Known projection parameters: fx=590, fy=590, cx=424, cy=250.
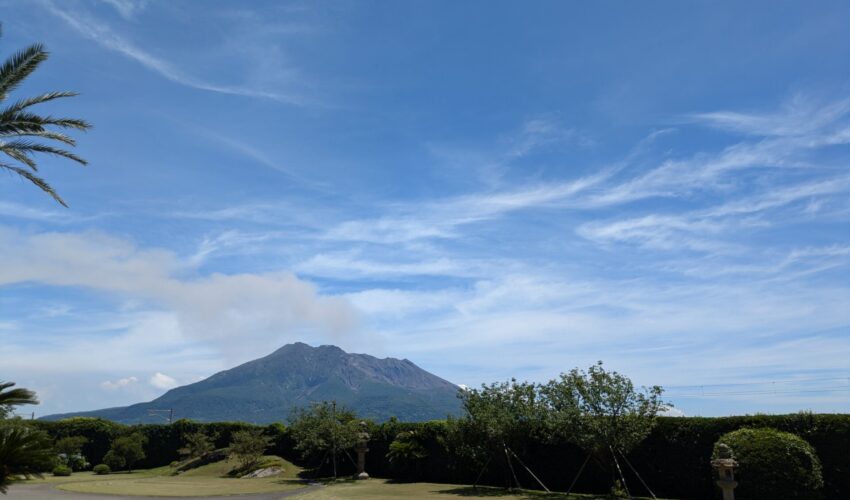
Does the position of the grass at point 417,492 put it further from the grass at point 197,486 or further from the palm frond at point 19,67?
the palm frond at point 19,67

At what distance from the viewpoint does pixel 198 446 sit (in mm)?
42875

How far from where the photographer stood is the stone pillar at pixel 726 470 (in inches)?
736

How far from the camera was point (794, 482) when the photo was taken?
62.1 ft

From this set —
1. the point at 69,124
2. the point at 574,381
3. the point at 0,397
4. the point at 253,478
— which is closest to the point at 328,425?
the point at 253,478

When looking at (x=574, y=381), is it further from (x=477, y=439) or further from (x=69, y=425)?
(x=69, y=425)

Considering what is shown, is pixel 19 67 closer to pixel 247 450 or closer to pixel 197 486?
pixel 197 486

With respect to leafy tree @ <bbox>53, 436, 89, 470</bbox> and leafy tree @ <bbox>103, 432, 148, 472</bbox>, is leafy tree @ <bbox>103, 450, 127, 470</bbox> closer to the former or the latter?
leafy tree @ <bbox>103, 432, 148, 472</bbox>

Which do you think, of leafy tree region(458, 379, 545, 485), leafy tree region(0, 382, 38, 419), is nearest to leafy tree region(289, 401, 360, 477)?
leafy tree region(458, 379, 545, 485)

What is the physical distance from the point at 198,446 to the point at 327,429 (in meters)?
14.5

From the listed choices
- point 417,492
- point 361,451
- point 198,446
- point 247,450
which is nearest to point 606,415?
point 417,492

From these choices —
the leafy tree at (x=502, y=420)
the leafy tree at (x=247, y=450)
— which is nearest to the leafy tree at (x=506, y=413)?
the leafy tree at (x=502, y=420)

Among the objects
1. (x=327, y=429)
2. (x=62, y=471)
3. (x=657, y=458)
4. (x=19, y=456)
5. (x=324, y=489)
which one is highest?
(x=19, y=456)

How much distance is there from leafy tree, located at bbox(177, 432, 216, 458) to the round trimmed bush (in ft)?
116

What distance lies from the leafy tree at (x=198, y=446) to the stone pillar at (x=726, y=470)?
35.3m
